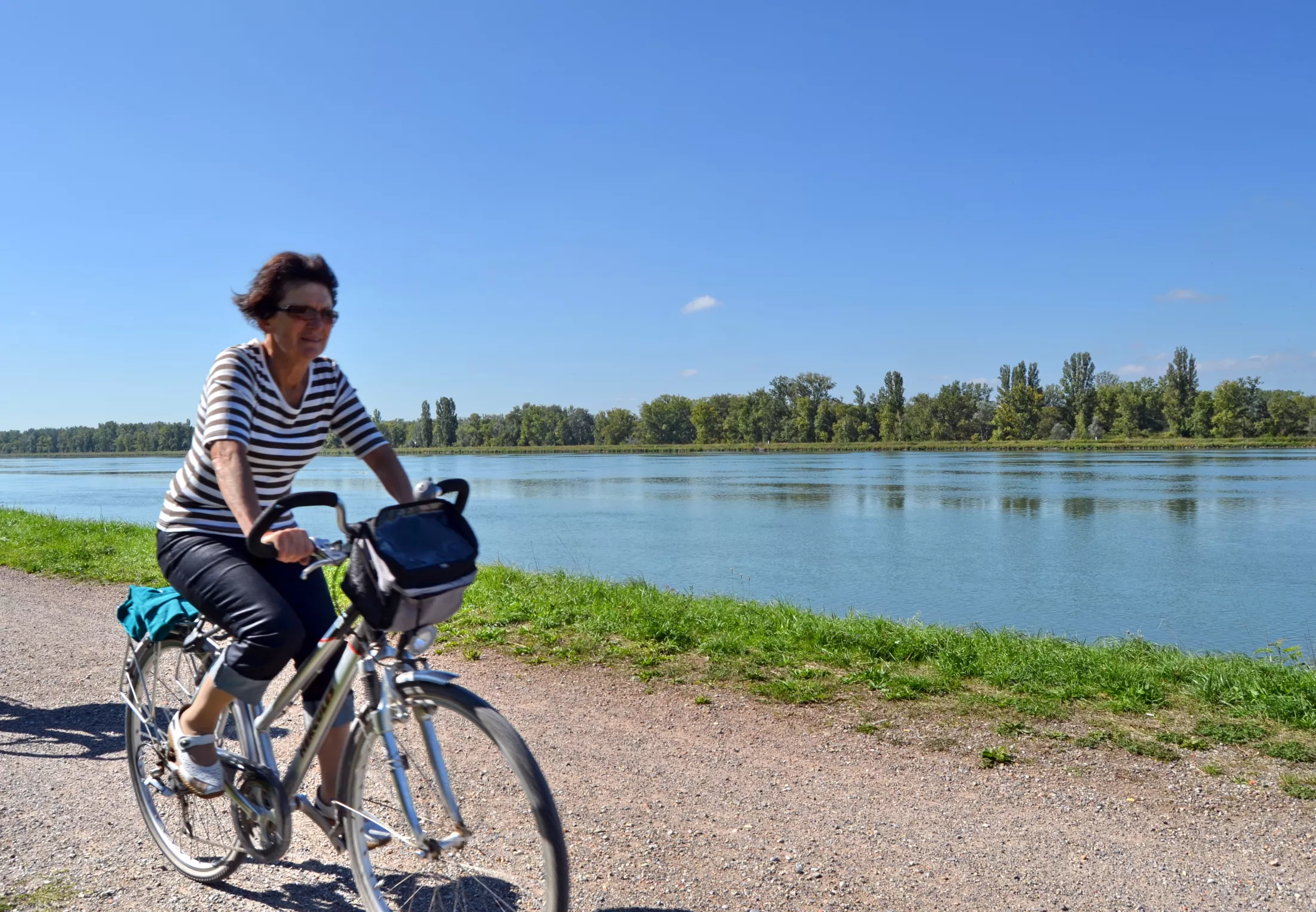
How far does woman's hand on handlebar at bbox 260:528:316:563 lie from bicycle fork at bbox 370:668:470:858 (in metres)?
0.36

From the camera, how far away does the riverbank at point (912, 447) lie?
3282 inches

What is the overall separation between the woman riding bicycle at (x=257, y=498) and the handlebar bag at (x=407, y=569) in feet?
1.13

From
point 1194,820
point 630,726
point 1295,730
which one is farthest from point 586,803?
point 1295,730

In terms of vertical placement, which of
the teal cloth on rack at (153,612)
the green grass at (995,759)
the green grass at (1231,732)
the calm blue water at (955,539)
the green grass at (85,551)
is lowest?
the calm blue water at (955,539)

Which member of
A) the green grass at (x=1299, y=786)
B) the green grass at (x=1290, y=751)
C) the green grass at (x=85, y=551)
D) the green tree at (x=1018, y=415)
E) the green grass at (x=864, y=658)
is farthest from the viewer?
the green tree at (x=1018, y=415)

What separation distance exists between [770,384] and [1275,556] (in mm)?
117350

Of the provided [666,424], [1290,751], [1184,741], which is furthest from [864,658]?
[666,424]

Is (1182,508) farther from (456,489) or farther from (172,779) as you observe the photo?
(172,779)

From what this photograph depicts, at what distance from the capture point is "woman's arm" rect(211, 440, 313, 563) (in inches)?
87.7

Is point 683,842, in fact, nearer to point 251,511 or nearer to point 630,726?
point 630,726

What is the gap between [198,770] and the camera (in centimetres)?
279

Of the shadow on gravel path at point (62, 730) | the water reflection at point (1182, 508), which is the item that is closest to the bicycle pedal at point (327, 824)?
the shadow on gravel path at point (62, 730)

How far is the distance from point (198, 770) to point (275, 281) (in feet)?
4.79

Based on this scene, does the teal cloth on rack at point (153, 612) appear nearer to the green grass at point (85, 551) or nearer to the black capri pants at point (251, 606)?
the black capri pants at point (251, 606)
